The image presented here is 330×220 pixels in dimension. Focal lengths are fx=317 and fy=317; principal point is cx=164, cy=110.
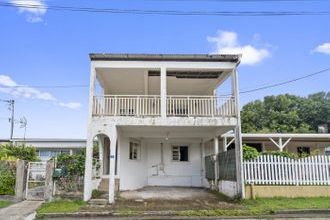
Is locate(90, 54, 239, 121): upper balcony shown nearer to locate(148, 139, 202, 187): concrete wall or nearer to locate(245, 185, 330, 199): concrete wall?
locate(245, 185, 330, 199): concrete wall

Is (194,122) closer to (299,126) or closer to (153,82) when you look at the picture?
(153,82)

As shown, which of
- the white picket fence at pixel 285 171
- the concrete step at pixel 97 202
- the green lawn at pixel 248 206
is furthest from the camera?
the white picket fence at pixel 285 171

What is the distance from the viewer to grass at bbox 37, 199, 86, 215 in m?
11.2

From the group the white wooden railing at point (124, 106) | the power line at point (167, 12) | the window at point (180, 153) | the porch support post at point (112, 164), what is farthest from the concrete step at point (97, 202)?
the power line at point (167, 12)

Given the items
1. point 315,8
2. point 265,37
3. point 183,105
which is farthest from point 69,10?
point 315,8

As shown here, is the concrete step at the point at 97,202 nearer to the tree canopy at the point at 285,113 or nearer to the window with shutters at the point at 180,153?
the window with shutters at the point at 180,153

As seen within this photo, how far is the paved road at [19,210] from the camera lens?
1064cm

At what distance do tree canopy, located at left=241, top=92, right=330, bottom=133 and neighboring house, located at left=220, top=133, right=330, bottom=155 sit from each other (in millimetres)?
19067

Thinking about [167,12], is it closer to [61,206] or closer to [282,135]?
[61,206]

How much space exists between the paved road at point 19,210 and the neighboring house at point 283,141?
11448 mm

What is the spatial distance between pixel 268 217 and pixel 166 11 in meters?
9.75

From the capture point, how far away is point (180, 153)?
20.3m

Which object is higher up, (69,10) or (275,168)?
(69,10)

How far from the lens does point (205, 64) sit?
14.7m
